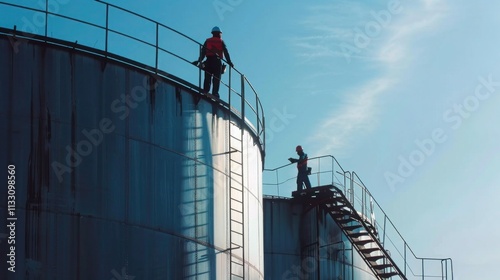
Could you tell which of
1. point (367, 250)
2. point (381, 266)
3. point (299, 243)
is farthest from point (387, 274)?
point (299, 243)

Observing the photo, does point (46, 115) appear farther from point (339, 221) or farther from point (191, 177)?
point (339, 221)

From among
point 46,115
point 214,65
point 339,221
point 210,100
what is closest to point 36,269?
point 46,115

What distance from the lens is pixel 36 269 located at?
14.9 metres

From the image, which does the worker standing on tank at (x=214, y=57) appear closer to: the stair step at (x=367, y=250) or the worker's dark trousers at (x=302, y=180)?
the worker's dark trousers at (x=302, y=180)

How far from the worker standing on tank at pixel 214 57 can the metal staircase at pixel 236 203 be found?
91 cm

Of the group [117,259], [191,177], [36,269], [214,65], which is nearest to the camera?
[36,269]

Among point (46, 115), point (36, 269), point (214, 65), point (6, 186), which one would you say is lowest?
point (36, 269)

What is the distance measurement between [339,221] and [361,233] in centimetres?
87

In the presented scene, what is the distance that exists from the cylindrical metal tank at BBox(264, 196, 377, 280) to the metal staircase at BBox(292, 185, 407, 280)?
255mm

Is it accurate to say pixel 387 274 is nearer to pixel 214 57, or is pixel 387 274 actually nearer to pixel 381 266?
pixel 381 266

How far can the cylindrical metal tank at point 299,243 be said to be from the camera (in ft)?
90.9

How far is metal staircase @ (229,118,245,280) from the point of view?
18750mm

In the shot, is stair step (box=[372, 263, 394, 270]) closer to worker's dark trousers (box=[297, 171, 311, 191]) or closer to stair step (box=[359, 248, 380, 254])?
stair step (box=[359, 248, 380, 254])

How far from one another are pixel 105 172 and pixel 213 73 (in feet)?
16.1
